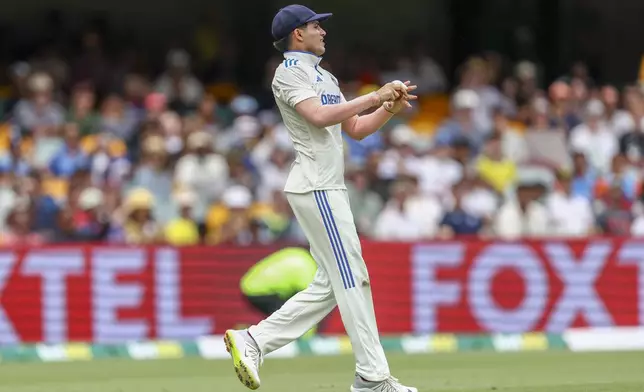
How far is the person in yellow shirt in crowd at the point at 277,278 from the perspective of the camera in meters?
12.5

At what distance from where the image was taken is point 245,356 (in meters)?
7.95

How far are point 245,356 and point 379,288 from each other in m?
5.19

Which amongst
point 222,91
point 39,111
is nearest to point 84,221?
point 39,111

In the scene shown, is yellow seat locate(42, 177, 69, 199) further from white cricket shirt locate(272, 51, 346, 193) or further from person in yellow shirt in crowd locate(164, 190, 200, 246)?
white cricket shirt locate(272, 51, 346, 193)

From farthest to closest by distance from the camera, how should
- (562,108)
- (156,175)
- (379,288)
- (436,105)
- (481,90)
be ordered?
1. (436,105)
2. (481,90)
3. (562,108)
4. (156,175)
5. (379,288)

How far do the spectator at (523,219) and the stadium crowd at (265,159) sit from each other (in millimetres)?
15

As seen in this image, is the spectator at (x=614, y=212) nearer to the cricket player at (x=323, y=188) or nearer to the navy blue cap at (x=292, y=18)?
the cricket player at (x=323, y=188)

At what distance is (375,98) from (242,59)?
12.1 m

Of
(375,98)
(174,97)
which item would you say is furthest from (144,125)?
(375,98)

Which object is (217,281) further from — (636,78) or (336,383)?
(636,78)

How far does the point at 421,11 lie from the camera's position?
20.4 meters

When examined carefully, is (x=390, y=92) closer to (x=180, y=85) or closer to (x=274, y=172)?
(x=274, y=172)

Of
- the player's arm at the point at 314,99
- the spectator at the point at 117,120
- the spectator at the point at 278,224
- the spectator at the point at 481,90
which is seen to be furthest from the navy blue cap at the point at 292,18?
the spectator at the point at 481,90

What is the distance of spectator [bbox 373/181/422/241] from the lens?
14.4 m
